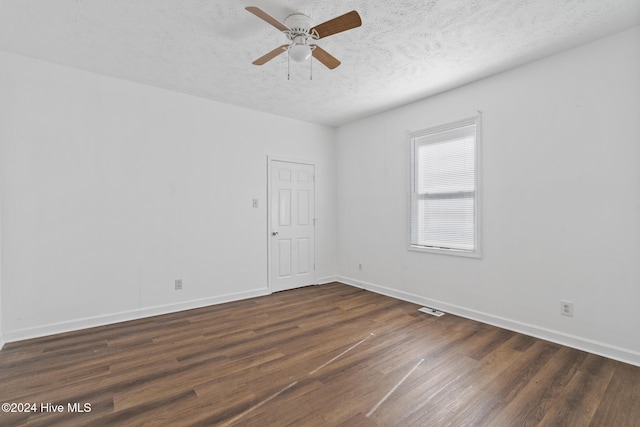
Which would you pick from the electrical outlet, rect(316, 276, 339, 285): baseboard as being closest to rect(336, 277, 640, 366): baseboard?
the electrical outlet

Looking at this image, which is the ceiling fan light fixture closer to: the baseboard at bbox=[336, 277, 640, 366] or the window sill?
the window sill

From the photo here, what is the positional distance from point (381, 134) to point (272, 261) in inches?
108

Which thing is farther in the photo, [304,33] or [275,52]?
[275,52]

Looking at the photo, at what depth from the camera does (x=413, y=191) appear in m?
4.34

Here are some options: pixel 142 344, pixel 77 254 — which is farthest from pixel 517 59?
pixel 77 254

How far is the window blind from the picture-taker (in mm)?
3707

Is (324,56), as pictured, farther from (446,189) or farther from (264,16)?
(446,189)

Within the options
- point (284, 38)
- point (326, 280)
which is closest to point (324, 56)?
point (284, 38)

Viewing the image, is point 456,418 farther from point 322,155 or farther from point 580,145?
point 322,155

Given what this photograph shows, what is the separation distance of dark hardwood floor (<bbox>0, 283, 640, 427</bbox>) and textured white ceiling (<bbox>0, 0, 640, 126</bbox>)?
290 cm

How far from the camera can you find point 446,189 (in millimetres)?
3965

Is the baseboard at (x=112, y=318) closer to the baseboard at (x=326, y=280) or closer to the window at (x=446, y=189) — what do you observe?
the baseboard at (x=326, y=280)

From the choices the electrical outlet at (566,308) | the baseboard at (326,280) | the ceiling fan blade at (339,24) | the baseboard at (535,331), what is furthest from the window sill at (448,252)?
the ceiling fan blade at (339,24)

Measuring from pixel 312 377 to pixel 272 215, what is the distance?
2.92 metres
